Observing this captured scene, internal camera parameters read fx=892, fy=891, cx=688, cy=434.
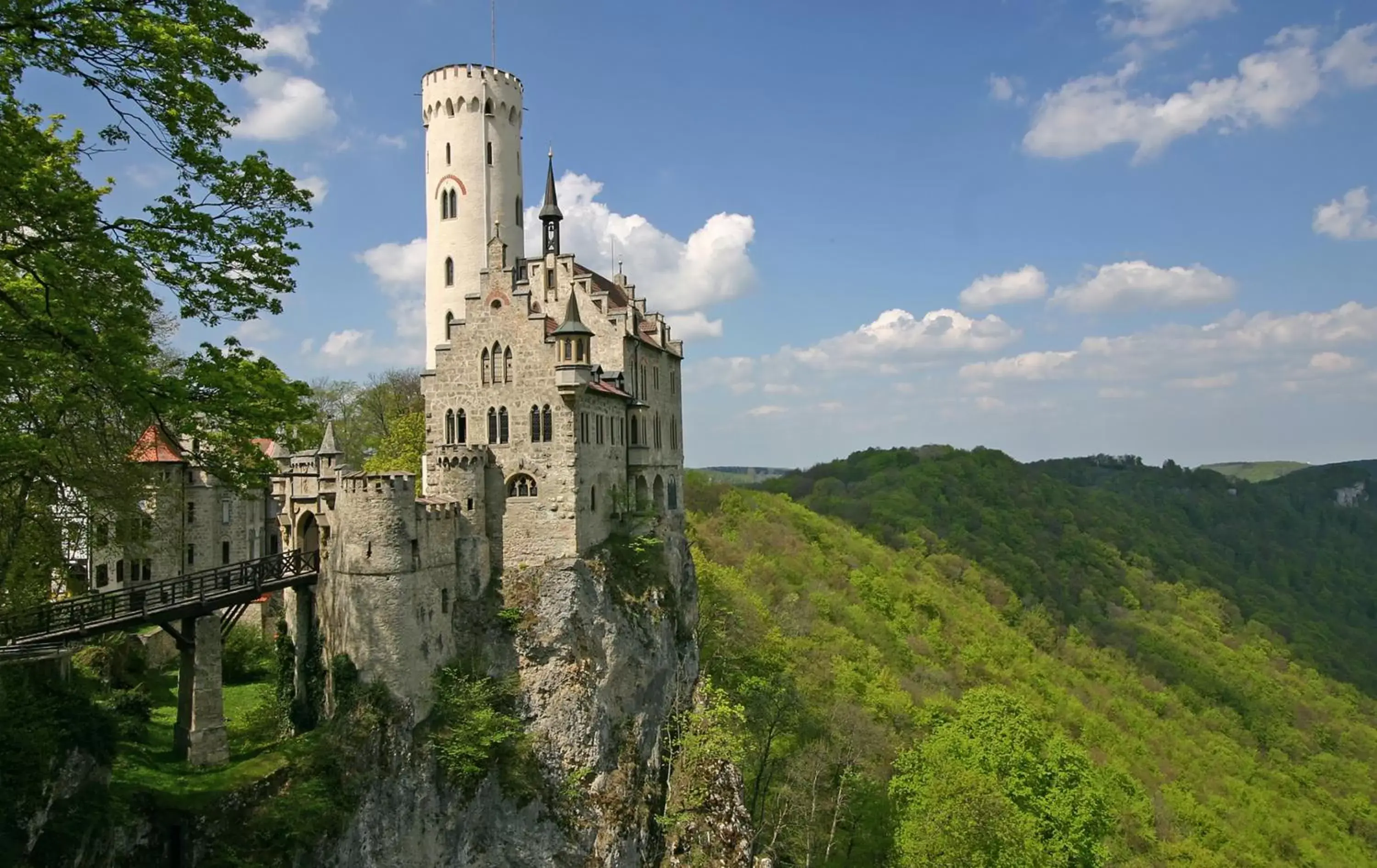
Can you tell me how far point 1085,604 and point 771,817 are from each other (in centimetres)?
9132

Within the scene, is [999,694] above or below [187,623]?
below

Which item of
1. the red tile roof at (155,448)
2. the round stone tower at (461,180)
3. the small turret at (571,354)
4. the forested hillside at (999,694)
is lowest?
the forested hillside at (999,694)

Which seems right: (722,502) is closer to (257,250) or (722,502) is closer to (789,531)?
(789,531)

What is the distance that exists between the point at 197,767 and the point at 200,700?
6.25 ft

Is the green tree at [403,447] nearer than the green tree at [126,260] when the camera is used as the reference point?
No

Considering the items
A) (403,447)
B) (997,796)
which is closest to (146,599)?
(403,447)

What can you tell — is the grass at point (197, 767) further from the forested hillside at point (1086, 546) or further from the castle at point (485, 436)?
the forested hillside at point (1086, 546)

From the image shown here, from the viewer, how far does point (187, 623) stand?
27.4 meters

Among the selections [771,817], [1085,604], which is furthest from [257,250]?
[1085,604]

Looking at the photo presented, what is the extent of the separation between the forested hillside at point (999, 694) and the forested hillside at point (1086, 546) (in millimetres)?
765

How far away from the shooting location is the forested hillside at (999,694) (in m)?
44.7

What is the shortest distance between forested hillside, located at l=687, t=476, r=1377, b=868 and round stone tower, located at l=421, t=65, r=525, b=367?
23.5 metres

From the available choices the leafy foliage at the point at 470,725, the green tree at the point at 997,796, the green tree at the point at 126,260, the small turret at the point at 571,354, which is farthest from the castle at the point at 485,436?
the green tree at the point at 997,796

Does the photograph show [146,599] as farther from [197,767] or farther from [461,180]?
[461,180]
